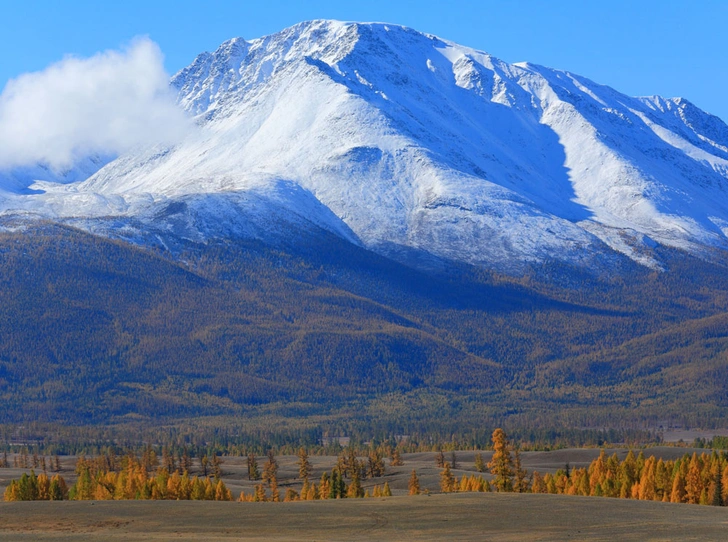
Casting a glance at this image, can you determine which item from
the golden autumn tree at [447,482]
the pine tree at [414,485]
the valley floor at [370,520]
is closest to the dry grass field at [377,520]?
the valley floor at [370,520]

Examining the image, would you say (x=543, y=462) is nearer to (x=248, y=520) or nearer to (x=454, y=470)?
(x=454, y=470)

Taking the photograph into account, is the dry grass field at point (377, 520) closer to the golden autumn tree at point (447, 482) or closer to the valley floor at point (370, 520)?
the valley floor at point (370, 520)

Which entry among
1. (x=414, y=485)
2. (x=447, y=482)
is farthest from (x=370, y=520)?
(x=414, y=485)

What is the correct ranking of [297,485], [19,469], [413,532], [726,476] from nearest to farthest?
[413,532] < [726,476] < [297,485] < [19,469]

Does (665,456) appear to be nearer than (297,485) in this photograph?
No

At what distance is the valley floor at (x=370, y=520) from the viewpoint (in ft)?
277

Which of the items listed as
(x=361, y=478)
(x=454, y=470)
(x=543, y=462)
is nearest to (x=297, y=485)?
(x=361, y=478)

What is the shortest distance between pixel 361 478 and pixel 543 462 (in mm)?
32732

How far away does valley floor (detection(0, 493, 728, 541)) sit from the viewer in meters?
84.3

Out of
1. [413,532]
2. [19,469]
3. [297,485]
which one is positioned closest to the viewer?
[413,532]

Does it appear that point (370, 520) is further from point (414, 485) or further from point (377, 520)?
point (414, 485)

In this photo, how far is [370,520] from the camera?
90.4 meters

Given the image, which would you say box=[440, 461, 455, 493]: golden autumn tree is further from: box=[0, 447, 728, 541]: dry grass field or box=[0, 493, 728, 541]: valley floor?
box=[0, 493, 728, 541]: valley floor

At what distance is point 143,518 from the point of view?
3543 inches
